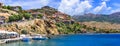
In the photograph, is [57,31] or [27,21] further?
[57,31]

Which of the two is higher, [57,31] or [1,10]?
[1,10]

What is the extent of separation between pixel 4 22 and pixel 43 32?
27.7 metres

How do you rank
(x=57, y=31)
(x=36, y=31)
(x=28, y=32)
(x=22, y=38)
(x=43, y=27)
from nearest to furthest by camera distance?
1. (x=22, y=38)
2. (x=28, y=32)
3. (x=36, y=31)
4. (x=43, y=27)
5. (x=57, y=31)

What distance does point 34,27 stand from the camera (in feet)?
528

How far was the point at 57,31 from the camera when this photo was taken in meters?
192

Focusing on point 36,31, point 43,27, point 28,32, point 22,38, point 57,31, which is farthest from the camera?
point 57,31

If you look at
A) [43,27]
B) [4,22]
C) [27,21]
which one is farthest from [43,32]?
[4,22]

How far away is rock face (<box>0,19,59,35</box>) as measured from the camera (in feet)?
466

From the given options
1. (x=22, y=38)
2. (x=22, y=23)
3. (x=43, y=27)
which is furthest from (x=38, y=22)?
(x=22, y=38)

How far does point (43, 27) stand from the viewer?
17400cm

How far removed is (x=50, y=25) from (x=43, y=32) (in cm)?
1397

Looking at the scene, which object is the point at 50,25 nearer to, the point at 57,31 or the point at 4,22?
the point at 57,31

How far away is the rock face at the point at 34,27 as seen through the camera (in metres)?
142

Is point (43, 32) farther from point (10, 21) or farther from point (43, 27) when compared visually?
point (10, 21)
